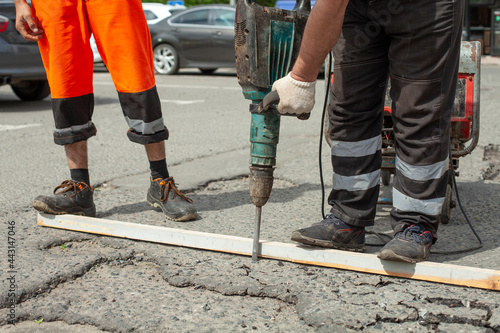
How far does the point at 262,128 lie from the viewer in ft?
8.43

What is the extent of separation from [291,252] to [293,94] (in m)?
0.73

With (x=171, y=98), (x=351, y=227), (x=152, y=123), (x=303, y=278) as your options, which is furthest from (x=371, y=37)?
(x=171, y=98)

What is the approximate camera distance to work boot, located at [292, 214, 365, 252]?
107 inches

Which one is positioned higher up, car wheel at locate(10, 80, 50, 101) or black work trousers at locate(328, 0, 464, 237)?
black work trousers at locate(328, 0, 464, 237)

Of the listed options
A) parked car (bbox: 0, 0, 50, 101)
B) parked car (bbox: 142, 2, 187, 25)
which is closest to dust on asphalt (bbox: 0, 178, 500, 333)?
parked car (bbox: 0, 0, 50, 101)

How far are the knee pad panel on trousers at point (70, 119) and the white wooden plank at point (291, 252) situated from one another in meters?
0.44

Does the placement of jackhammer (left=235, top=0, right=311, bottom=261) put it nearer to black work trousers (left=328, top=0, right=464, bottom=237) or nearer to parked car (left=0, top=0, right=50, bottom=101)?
black work trousers (left=328, top=0, right=464, bottom=237)

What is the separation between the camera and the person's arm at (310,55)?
2256mm

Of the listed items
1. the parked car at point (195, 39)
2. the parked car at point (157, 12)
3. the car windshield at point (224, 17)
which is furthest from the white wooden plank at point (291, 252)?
the parked car at point (157, 12)

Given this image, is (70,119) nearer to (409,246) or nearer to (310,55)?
(310,55)

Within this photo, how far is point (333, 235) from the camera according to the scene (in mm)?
2734

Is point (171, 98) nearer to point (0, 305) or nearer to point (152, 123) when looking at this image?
point (152, 123)

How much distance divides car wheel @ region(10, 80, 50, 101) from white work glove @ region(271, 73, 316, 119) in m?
6.82

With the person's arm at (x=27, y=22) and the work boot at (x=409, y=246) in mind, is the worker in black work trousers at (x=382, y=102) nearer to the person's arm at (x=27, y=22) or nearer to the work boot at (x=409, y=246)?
the work boot at (x=409, y=246)
